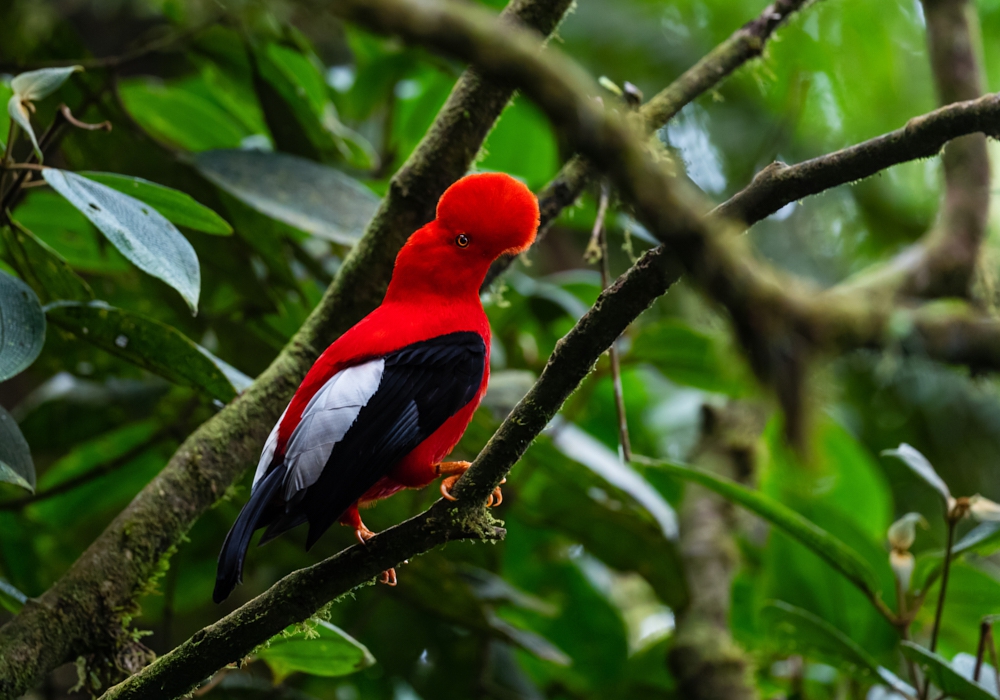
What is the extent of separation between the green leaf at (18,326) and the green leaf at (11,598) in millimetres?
384

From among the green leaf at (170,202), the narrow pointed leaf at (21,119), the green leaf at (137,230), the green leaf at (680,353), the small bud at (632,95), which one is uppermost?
the green leaf at (680,353)

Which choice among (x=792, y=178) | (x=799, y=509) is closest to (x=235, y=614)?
(x=792, y=178)

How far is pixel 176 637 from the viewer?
119 inches

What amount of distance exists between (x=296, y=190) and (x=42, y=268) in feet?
1.94

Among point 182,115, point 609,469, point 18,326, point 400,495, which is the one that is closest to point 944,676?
point 609,469

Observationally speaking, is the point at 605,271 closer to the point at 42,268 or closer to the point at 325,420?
the point at 325,420

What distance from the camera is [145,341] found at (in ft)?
5.80

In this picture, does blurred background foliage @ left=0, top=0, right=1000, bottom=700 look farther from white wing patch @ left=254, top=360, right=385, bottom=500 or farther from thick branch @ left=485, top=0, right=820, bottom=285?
white wing patch @ left=254, top=360, right=385, bottom=500

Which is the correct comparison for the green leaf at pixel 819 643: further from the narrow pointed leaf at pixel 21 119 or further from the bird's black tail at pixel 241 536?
the narrow pointed leaf at pixel 21 119

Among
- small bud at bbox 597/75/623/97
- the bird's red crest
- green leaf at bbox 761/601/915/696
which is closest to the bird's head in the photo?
the bird's red crest

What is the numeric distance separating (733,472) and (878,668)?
1534mm

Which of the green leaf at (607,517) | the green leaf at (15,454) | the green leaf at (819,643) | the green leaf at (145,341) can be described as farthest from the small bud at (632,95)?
the green leaf at (15,454)

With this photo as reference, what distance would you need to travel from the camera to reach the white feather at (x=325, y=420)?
4.48ft

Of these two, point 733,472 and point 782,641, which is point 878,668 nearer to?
point 782,641
